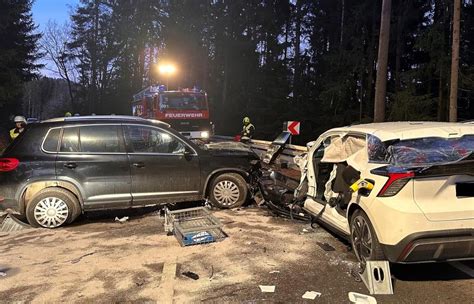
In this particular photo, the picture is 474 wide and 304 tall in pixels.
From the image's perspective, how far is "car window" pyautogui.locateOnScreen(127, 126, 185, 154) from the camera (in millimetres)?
7348

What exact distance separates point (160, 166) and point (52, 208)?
70.5 inches

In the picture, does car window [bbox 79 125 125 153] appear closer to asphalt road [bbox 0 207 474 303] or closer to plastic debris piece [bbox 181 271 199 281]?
asphalt road [bbox 0 207 474 303]

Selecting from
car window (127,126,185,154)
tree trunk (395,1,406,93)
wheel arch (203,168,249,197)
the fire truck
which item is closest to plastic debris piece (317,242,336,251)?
wheel arch (203,168,249,197)

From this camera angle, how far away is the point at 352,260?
16.9 ft

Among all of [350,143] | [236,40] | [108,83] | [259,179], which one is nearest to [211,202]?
[259,179]

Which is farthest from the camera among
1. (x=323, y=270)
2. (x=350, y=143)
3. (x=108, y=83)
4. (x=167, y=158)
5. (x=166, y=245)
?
(x=108, y=83)

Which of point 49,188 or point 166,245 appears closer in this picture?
point 166,245

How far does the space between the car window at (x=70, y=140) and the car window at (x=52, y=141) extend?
91 millimetres

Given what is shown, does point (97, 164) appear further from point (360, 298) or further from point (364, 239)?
point (360, 298)

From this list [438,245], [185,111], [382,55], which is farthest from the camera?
[185,111]

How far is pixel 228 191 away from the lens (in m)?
7.85

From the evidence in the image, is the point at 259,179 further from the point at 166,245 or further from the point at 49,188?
the point at 49,188

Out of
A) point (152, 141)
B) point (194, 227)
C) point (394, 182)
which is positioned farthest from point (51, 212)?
point (394, 182)

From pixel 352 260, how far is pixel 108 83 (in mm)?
57785
